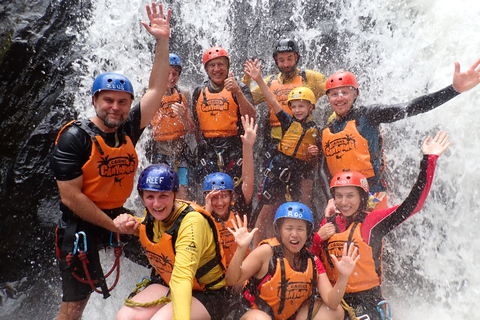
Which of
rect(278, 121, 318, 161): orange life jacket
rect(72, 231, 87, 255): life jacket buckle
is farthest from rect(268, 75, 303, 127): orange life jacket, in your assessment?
rect(72, 231, 87, 255): life jacket buckle

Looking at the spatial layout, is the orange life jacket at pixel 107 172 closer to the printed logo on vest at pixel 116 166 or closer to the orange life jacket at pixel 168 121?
the printed logo on vest at pixel 116 166

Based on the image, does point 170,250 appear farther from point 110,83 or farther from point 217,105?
point 217,105

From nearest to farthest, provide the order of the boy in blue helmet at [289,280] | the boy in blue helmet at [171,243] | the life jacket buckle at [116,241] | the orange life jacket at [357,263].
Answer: the boy in blue helmet at [171,243] → the boy in blue helmet at [289,280] → the life jacket buckle at [116,241] → the orange life jacket at [357,263]

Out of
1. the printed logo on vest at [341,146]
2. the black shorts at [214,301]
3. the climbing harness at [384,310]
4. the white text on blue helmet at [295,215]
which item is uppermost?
the printed logo on vest at [341,146]

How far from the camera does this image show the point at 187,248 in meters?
3.34

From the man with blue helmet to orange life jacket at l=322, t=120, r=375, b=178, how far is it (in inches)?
95.4

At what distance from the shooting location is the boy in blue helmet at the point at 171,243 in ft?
11.6

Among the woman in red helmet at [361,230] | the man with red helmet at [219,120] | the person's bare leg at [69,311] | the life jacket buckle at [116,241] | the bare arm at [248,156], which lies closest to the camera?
the person's bare leg at [69,311]

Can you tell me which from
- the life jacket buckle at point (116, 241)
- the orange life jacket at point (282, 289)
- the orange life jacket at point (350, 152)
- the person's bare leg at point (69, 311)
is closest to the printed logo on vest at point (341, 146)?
the orange life jacket at point (350, 152)

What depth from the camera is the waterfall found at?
221 inches

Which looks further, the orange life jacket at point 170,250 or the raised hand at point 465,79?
the raised hand at point 465,79

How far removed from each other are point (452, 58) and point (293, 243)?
4182 millimetres

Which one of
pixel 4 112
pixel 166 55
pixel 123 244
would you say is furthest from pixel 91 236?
pixel 4 112

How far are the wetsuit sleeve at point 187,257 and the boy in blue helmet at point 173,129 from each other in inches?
91.8
